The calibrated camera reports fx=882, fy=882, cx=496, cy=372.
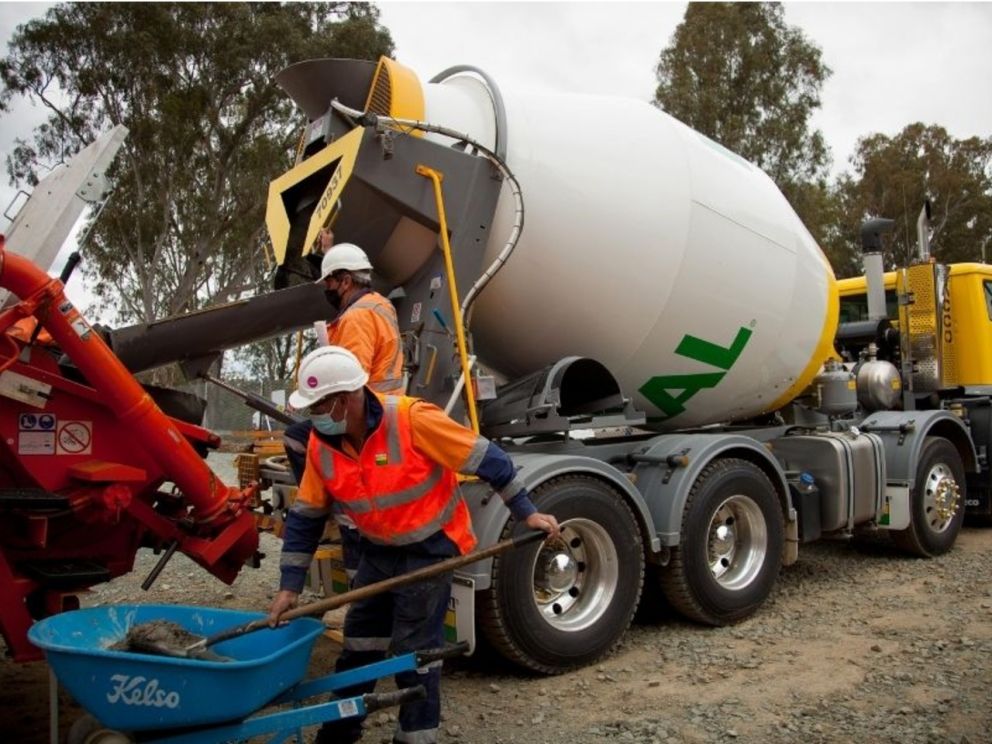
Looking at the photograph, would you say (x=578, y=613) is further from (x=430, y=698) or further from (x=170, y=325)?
(x=170, y=325)

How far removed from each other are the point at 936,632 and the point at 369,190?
391 cm

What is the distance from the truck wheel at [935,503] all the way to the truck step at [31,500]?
587cm

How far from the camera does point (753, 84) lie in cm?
2617

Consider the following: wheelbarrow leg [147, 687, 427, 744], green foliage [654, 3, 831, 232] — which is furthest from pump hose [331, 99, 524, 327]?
green foliage [654, 3, 831, 232]

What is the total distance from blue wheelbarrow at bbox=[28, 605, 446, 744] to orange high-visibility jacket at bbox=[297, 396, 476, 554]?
422mm

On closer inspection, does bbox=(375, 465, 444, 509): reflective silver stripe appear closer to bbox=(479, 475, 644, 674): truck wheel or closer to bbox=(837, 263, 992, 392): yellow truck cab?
bbox=(479, 475, 644, 674): truck wheel

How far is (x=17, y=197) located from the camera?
426 cm

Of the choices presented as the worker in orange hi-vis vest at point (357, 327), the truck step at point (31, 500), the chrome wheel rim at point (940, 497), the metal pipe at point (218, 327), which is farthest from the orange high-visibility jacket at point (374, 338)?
the chrome wheel rim at point (940, 497)

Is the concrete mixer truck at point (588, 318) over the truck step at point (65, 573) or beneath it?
over

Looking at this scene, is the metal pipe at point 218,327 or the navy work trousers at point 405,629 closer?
the navy work trousers at point 405,629

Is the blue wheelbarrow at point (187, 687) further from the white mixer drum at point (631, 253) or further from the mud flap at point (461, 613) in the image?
the white mixer drum at point (631, 253)

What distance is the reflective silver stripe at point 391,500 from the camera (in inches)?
125

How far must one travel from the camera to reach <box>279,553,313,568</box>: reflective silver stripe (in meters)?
3.23

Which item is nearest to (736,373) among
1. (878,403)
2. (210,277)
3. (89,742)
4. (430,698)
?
(878,403)
